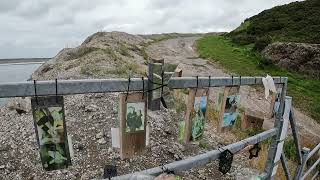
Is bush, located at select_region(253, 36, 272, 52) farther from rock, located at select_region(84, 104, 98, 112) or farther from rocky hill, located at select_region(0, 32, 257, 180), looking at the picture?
rock, located at select_region(84, 104, 98, 112)

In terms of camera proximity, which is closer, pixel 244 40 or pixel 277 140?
pixel 277 140

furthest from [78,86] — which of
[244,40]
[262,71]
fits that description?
[244,40]

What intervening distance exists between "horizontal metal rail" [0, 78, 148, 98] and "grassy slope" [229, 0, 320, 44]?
2561 cm

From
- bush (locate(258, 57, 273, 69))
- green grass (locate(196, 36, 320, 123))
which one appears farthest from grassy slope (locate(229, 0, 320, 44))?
bush (locate(258, 57, 273, 69))

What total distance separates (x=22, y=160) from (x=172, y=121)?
4073mm

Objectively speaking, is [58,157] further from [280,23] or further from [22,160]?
[280,23]

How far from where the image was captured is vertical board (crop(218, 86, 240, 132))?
3.24m

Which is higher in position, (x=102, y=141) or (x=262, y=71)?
(x=262, y=71)

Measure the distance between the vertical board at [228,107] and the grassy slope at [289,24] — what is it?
958 inches

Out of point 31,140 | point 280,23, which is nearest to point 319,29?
point 280,23

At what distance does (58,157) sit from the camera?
7.25 ft

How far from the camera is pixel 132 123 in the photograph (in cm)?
246

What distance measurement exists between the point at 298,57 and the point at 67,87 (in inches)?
878

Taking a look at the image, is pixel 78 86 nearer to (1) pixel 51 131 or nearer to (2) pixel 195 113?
(1) pixel 51 131
